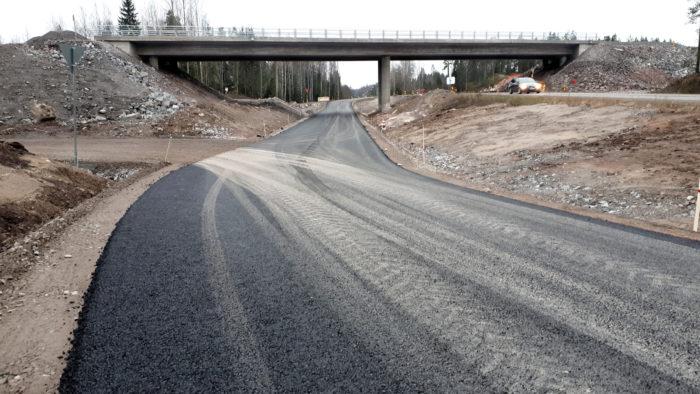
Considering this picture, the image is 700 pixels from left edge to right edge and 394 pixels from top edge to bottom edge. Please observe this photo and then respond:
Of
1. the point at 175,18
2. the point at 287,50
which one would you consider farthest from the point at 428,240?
the point at 175,18

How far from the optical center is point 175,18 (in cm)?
6562

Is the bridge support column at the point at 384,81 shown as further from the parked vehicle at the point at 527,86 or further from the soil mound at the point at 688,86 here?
the soil mound at the point at 688,86

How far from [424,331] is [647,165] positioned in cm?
1079

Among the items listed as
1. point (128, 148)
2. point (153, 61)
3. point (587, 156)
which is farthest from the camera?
point (153, 61)

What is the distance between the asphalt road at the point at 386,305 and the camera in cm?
330

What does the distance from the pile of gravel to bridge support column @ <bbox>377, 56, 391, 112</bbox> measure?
1953 centimetres

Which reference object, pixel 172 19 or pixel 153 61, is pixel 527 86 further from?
pixel 172 19

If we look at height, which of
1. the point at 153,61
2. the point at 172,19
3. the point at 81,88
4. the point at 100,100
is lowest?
the point at 100,100

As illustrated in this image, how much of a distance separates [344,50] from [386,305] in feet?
156

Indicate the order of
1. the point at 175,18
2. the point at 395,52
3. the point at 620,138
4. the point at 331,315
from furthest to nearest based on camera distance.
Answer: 1. the point at 175,18
2. the point at 395,52
3. the point at 620,138
4. the point at 331,315

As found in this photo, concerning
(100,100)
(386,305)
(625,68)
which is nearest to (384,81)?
(625,68)

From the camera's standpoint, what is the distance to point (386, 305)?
4414 mm

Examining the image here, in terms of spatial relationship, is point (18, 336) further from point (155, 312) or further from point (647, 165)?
point (647, 165)

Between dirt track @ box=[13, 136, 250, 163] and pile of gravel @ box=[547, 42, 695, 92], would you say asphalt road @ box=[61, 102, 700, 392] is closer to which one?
dirt track @ box=[13, 136, 250, 163]
